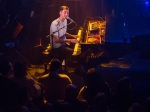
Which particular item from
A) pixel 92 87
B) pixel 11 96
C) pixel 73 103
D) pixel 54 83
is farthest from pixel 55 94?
pixel 11 96

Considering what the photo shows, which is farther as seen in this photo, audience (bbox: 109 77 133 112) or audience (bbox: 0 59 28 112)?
audience (bbox: 109 77 133 112)

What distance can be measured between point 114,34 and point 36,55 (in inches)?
134

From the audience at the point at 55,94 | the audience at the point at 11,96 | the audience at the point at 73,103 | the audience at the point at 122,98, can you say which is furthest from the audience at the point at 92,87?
the audience at the point at 11,96

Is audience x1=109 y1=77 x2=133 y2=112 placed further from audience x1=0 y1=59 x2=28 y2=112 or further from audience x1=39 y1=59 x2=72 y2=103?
audience x1=0 y1=59 x2=28 y2=112

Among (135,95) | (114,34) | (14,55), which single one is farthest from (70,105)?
(14,55)

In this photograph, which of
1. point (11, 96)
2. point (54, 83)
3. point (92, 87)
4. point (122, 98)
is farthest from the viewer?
point (54, 83)

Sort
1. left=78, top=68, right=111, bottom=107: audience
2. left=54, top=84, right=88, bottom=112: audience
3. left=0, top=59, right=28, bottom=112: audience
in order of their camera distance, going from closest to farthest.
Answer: left=0, top=59, right=28, bottom=112: audience → left=54, top=84, right=88, bottom=112: audience → left=78, top=68, right=111, bottom=107: audience

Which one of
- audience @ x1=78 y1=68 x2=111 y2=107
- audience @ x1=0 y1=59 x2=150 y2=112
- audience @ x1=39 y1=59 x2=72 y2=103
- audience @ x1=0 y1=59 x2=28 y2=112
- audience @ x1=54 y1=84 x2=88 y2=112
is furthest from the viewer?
audience @ x1=39 y1=59 x2=72 y2=103

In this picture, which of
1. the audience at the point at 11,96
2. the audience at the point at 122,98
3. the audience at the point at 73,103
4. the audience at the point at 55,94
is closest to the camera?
the audience at the point at 11,96

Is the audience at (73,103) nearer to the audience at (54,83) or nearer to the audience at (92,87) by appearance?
the audience at (92,87)

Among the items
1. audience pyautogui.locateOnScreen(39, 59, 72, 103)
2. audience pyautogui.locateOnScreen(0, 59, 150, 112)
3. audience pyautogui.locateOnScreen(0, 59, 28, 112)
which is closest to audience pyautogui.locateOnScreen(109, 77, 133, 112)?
audience pyautogui.locateOnScreen(0, 59, 150, 112)

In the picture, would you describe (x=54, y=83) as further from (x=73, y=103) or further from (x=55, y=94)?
(x=73, y=103)

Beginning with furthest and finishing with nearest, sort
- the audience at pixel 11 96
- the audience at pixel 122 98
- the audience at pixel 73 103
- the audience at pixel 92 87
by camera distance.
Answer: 1. the audience at pixel 92 87
2. the audience at pixel 122 98
3. the audience at pixel 73 103
4. the audience at pixel 11 96

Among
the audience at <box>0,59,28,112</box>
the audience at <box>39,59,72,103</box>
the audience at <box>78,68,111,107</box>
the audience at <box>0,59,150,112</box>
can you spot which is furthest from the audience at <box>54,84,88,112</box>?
the audience at <box>39,59,72,103</box>
